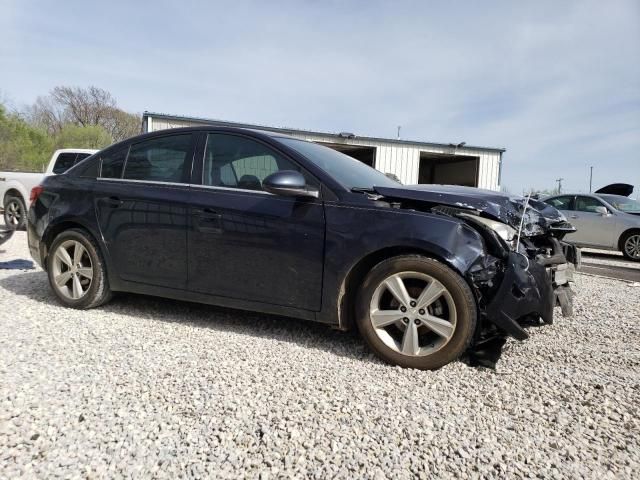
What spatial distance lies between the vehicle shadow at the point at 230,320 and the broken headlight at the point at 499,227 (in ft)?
3.74

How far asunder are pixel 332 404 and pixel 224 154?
7.07 feet

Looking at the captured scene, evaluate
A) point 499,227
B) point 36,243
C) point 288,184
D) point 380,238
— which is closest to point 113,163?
point 36,243

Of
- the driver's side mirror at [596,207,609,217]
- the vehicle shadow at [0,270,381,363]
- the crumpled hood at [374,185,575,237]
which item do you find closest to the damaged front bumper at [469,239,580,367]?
the crumpled hood at [374,185,575,237]

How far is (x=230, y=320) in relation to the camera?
395 centimetres

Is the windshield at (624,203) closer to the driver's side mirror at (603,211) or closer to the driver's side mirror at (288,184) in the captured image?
the driver's side mirror at (603,211)

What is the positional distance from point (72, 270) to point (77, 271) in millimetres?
62

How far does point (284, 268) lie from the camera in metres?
3.26

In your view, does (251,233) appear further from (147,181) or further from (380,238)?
(147,181)

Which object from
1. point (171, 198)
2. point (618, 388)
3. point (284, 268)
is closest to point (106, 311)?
point (171, 198)

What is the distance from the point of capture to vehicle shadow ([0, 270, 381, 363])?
11.2 feet

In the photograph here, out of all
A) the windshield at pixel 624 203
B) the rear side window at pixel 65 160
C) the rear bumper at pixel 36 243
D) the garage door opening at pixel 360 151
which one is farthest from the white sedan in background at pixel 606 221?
the rear side window at pixel 65 160

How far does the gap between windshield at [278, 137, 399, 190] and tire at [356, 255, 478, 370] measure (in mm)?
722

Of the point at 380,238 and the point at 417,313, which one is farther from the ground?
the point at 380,238

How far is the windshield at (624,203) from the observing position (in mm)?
10719
